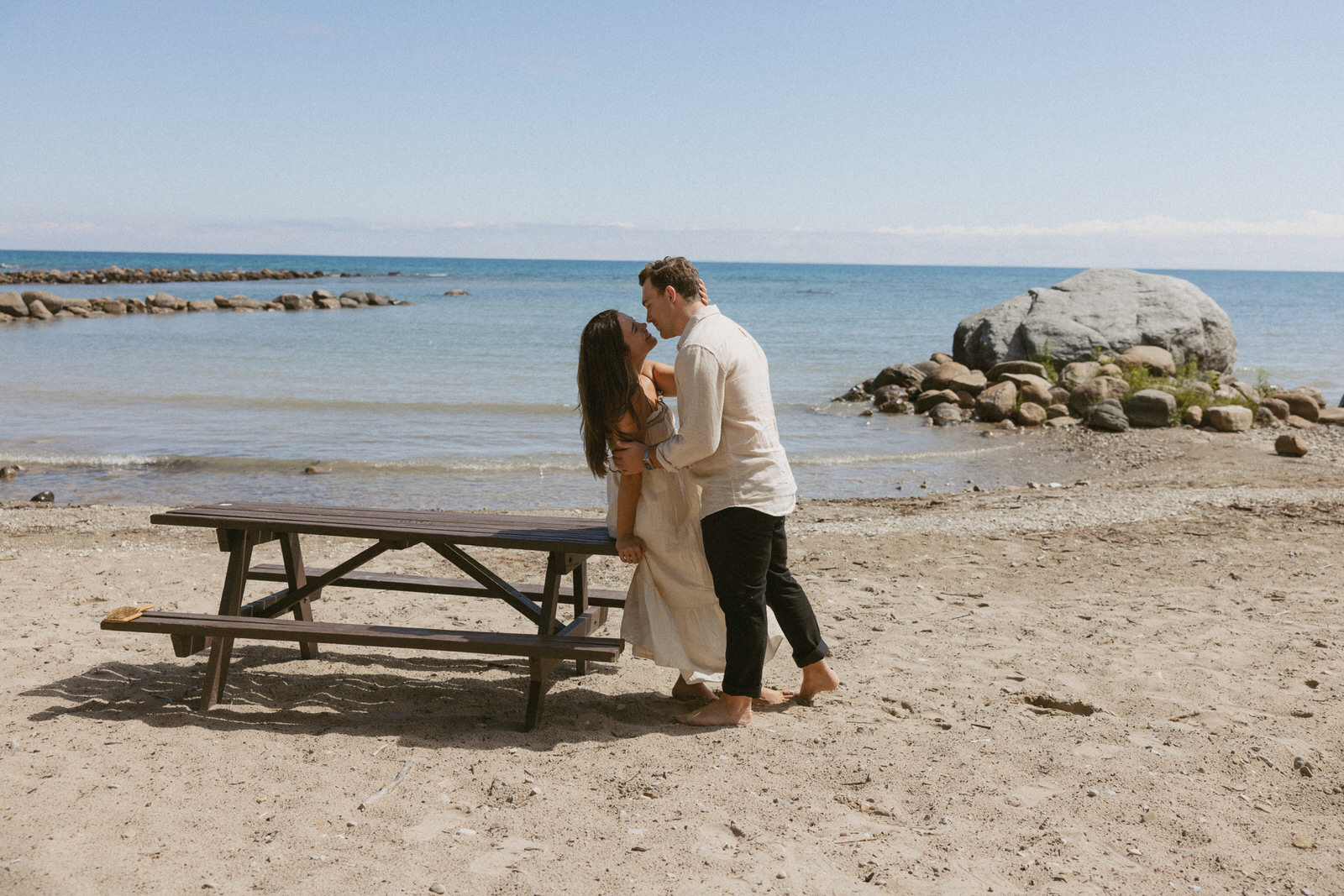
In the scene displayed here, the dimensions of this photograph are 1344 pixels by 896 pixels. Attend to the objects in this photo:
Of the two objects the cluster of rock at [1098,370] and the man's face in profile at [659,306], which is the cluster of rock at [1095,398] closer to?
the cluster of rock at [1098,370]

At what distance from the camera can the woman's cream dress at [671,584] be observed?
410 centimetres

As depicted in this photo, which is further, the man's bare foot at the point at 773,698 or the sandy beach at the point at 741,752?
the man's bare foot at the point at 773,698

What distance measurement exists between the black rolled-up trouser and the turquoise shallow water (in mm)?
5815

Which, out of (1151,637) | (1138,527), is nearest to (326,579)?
(1151,637)

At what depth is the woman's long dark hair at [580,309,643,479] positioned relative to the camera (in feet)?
12.6

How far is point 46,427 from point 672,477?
12.9m

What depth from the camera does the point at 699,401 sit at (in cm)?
371

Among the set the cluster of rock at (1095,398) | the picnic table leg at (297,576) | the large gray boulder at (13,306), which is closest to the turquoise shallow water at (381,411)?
the cluster of rock at (1095,398)

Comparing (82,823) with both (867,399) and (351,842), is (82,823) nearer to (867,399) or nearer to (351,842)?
(351,842)

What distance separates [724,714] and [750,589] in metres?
0.61

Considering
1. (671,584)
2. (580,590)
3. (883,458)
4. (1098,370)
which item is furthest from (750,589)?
(1098,370)

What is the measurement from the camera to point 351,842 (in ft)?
10.4

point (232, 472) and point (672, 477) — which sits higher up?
point (672, 477)

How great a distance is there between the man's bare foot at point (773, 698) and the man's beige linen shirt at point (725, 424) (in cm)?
103
